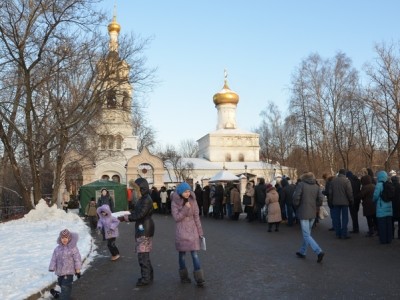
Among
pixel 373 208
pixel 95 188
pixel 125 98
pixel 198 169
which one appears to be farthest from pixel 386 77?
pixel 198 169

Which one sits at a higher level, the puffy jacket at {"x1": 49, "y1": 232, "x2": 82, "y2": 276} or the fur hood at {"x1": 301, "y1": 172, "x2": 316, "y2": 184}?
the fur hood at {"x1": 301, "y1": 172, "x2": 316, "y2": 184}

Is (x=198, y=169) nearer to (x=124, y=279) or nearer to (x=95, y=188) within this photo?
(x=95, y=188)

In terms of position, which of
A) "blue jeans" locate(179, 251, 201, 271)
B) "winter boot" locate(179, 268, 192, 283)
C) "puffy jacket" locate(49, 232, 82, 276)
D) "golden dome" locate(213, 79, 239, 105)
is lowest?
"winter boot" locate(179, 268, 192, 283)

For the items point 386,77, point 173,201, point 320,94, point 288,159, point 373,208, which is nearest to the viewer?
point 173,201

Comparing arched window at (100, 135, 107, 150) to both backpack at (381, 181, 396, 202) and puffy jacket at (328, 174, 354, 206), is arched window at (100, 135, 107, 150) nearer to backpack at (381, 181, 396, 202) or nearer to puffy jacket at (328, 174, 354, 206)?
puffy jacket at (328, 174, 354, 206)

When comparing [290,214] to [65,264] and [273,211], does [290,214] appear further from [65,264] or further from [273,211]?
[65,264]

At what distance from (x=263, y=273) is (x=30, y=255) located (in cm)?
571

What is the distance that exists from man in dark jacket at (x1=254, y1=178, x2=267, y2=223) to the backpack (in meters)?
7.41

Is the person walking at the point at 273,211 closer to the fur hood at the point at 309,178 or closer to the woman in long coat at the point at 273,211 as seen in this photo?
the woman in long coat at the point at 273,211

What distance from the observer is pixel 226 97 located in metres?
Answer: 73.8

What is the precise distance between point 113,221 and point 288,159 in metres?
45.1

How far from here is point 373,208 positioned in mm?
12641

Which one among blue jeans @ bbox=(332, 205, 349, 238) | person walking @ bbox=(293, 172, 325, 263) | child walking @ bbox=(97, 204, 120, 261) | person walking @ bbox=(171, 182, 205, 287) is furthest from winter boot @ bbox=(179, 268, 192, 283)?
blue jeans @ bbox=(332, 205, 349, 238)

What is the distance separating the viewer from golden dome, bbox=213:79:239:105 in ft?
242
